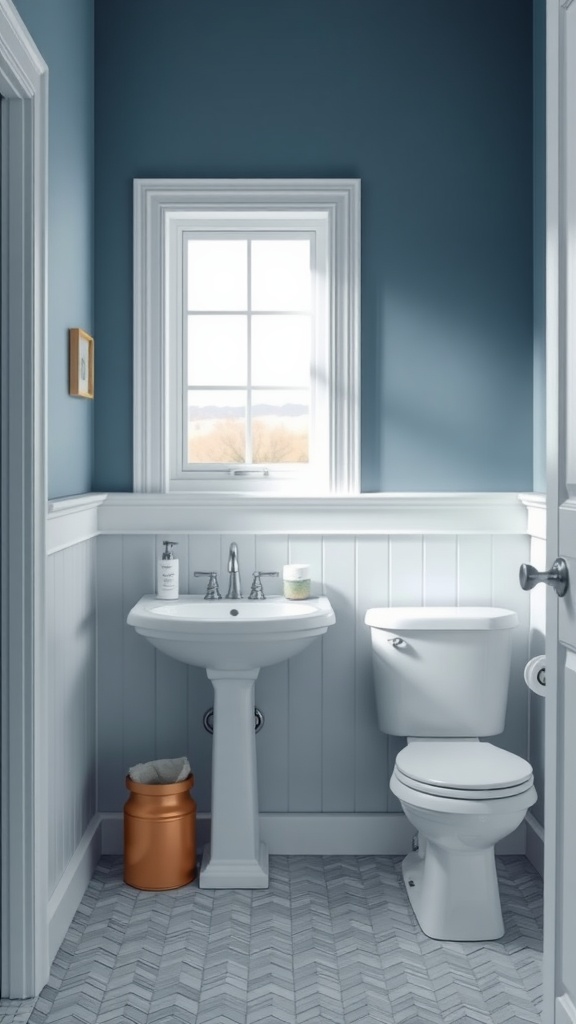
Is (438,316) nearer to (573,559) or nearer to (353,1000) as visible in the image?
(573,559)

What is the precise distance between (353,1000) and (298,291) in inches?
80.1

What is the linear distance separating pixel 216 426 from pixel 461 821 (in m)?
1.46

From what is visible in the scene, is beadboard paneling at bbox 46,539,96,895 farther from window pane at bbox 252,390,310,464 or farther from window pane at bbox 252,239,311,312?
window pane at bbox 252,239,311,312

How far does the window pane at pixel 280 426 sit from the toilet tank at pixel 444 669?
66cm

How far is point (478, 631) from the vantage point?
8.78 feet

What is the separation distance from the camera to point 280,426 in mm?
3088

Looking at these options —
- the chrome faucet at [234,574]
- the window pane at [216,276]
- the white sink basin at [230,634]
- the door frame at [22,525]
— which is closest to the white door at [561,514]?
the white sink basin at [230,634]

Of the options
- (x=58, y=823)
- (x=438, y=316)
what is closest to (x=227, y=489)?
(x=438, y=316)

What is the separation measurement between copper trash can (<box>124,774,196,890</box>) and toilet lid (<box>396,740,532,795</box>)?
66 cm

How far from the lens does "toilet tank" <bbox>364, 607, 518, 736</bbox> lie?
2.68 meters

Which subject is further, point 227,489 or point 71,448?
point 227,489

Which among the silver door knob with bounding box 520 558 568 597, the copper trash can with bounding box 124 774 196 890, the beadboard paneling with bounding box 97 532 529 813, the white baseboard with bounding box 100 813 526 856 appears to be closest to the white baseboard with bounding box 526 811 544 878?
the white baseboard with bounding box 100 813 526 856

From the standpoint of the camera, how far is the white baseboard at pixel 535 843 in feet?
8.96

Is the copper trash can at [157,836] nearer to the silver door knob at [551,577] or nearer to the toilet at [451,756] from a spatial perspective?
the toilet at [451,756]
